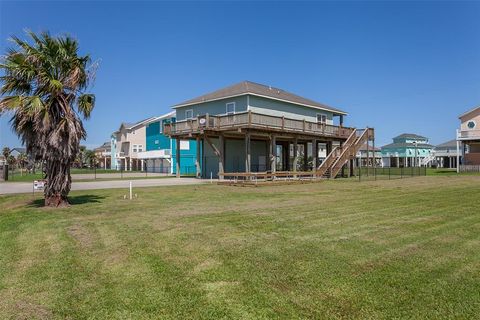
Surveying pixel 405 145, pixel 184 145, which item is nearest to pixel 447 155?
pixel 405 145

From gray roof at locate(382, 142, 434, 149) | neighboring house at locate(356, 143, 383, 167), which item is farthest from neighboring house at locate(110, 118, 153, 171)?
gray roof at locate(382, 142, 434, 149)

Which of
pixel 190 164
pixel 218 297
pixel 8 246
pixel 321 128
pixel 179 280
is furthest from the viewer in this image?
pixel 190 164

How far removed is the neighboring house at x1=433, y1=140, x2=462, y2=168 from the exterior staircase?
54395 mm

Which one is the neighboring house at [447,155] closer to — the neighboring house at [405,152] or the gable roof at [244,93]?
the neighboring house at [405,152]

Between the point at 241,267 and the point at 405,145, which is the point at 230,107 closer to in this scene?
the point at 241,267

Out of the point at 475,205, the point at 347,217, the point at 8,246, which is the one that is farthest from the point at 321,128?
the point at 8,246

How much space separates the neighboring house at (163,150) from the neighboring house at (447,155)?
5745cm

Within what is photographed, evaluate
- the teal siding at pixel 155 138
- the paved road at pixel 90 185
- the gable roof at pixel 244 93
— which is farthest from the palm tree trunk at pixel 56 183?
the teal siding at pixel 155 138

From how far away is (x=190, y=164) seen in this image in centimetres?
5234

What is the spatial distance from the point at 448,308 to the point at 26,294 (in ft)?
16.1

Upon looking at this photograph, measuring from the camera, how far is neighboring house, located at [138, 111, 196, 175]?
52031mm

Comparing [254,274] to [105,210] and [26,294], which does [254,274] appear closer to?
[26,294]

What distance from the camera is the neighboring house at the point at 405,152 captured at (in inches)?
3772

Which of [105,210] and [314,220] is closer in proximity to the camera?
[314,220]
